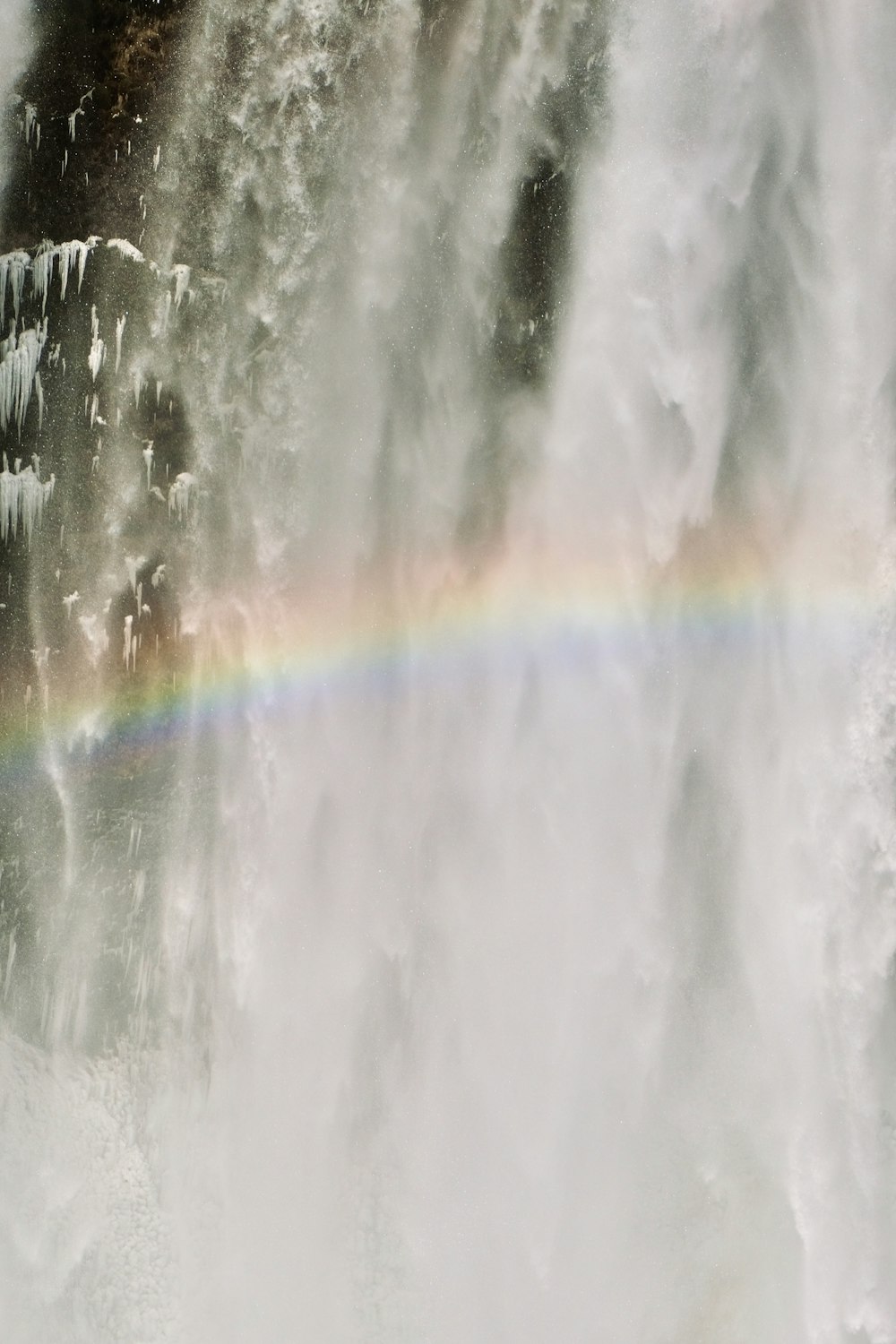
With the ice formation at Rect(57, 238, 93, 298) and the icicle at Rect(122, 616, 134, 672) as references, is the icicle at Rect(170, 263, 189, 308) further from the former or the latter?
the icicle at Rect(122, 616, 134, 672)

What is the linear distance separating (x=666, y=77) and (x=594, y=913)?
4.11 metres

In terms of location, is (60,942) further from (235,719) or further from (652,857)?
(652,857)

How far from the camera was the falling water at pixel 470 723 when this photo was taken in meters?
7.00

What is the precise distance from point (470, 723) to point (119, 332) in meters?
2.57

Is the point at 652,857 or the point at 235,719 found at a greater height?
the point at 235,719

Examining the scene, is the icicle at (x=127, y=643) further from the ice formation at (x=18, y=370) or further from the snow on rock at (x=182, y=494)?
the ice formation at (x=18, y=370)

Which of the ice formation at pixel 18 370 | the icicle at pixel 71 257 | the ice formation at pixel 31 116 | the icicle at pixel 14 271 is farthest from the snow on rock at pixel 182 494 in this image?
the ice formation at pixel 31 116

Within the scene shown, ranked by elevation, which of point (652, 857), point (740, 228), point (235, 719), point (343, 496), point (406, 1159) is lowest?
point (406, 1159)

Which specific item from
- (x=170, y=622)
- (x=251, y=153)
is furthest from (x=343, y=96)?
(x=170, y=622)

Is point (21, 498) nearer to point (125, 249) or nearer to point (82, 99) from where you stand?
point (125, 249)

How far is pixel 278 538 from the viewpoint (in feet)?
23.6

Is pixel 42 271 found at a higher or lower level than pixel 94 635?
higher

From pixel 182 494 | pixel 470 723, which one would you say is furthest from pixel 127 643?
pixel 470 723

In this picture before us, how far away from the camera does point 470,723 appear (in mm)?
7352
